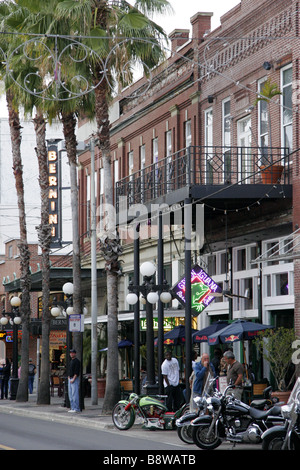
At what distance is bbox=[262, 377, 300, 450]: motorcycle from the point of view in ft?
48.1

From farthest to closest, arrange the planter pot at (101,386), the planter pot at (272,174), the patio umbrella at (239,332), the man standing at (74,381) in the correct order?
the planter pot at (101,386)
the man standing at (74,381)
the planter pot at (272,174)
the patio umbrella at (239,332)

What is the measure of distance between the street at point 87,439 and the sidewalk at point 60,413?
0.46m

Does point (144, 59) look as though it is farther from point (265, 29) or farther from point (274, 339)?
point (274, 339)

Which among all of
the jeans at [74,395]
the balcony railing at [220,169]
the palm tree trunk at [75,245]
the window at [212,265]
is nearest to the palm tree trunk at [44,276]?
the palm tree trunk at [75,245]

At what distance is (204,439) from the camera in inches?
683

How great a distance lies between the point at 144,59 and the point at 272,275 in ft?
23.6

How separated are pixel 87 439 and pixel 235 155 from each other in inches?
460

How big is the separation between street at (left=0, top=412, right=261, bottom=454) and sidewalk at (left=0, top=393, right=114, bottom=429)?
456mm

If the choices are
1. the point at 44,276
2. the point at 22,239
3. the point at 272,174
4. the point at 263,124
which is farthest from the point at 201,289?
the point at 22,239

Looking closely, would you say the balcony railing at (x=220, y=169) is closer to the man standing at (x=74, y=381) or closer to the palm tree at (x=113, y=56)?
the palm tree at (x=113, y=56)

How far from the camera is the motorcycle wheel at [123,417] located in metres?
21.4

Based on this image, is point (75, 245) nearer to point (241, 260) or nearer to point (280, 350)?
point (241, 260)

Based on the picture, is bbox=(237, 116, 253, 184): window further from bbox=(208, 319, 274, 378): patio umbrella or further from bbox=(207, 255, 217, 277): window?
bbox=(208, 319, 274, 378): patio umbrella

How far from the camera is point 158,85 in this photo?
35.7m
